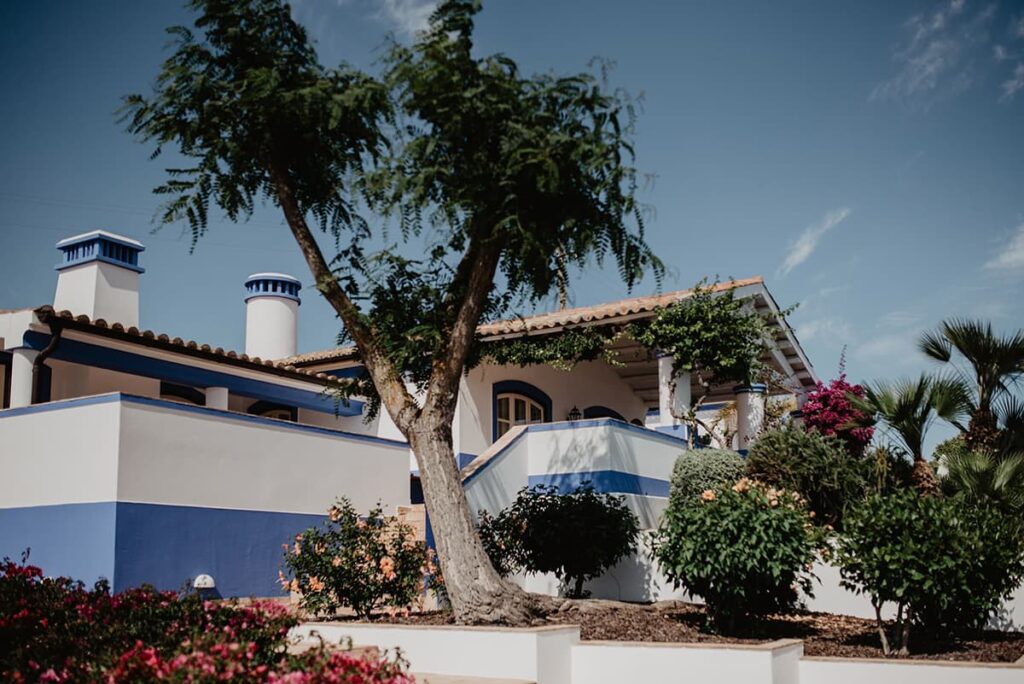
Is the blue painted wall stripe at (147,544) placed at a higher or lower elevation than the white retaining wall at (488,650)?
higher

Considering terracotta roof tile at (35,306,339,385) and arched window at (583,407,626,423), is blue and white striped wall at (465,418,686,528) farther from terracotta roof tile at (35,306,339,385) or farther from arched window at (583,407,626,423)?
arched window at (583,407,626,423)

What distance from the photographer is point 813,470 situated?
557 inches

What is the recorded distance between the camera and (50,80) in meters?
18.4

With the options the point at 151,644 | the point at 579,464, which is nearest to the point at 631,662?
the point at 151,644

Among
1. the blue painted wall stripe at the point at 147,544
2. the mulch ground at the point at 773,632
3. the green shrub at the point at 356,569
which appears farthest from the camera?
the blue painted wall stripe at the point at 147,544

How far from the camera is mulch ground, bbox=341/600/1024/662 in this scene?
913cm

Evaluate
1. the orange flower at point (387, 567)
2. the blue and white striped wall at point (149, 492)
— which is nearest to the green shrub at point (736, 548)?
the orange flower at point (387, 567)

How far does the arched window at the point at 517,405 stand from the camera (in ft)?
59.4

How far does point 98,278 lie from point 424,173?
9961mm

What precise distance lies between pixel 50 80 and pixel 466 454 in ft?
35.6

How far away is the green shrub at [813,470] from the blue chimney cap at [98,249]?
37.3 feet

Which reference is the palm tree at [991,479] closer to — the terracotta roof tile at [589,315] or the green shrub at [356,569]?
the terracotta roof tile at [589,315]

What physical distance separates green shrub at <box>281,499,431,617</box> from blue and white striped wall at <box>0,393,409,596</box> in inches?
56.6

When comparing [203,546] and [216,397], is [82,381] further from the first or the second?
[203,546]
